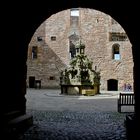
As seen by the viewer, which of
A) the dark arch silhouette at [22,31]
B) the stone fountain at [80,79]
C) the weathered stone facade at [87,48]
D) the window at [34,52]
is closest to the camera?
the dark arch silhouette at [22,31]

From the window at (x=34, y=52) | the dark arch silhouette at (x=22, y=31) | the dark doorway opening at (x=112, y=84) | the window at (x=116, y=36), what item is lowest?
the dark doorway opening at (x=112, y=84)

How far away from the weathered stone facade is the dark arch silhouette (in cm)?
2315

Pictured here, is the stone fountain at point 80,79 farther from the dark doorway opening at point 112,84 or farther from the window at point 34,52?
the window at point 34,52

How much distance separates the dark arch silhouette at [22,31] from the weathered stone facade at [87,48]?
23.1 meters

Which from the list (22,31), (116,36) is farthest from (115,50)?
(22,31)

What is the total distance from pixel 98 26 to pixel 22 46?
2515 centimetres

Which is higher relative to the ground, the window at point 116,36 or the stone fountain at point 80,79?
the window at point 116,36

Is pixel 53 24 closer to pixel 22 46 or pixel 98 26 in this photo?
pixel 98 26

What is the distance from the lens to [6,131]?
512cm

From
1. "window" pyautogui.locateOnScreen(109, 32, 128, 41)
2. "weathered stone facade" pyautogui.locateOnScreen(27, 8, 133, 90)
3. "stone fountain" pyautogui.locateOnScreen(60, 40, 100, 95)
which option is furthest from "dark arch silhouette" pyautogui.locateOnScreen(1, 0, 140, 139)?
"window" pyautogui.locateOnScreen(109, 32, 128, 41)

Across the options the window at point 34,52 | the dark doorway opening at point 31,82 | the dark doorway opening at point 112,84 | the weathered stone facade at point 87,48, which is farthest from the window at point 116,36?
the dark doorway opening at point 31,82

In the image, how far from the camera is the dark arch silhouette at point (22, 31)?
5.54 m

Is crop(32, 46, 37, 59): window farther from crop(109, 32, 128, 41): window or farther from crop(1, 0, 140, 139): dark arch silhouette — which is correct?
crop(1, 0, 140, 139): dark arch silhouette

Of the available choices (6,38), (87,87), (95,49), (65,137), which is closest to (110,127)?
(65,137)
